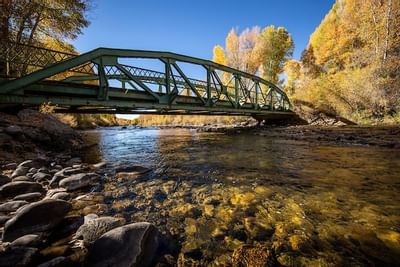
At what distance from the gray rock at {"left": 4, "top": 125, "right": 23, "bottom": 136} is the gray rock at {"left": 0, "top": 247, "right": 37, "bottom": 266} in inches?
219

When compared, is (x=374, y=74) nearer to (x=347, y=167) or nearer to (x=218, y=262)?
(x=347, y=167)

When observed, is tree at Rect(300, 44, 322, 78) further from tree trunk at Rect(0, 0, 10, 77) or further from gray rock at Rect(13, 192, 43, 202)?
gray rock at Rect(13, 192, 43, 202)

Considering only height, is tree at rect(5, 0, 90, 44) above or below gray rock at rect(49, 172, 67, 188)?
above

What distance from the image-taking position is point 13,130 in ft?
19.0

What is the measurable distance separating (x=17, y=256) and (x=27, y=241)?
259mm

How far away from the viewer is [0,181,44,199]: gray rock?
113 inches

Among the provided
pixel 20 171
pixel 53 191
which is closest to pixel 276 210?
pixel 53 191

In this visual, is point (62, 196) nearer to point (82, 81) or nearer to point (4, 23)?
point (82, 81)

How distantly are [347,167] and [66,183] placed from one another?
5.71 metres

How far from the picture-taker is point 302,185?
140 inches

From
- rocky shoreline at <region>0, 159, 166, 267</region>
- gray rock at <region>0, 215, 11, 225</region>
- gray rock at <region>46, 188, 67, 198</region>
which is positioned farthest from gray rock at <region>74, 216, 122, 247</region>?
gray rock at <region>46, 188, 67, 198</region>

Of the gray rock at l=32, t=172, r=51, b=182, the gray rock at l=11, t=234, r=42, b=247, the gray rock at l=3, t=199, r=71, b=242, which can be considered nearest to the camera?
the gray rock at l=11, t=234, r=42, b=247

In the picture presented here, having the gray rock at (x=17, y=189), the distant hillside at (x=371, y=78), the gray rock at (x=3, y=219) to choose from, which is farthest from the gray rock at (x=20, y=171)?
the distant hillside at (x=371, y=78)

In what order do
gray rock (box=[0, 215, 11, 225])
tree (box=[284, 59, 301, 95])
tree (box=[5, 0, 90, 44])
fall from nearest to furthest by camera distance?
1. gray rock (box=[0, 215, 11, 225])
2. tree (box=[5, 0, 90, 44])
3. tree (box=[284, 59, 301, 95])
